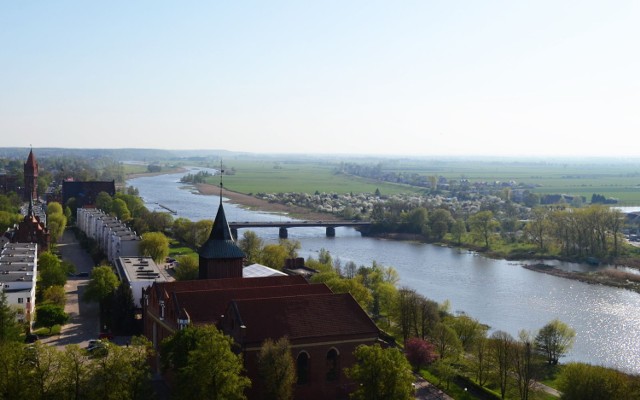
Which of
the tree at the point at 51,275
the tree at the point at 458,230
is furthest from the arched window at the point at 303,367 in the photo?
the tree at the point at 458,230

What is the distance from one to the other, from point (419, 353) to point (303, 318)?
7.36 meters

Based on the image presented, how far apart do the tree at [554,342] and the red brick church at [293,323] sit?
11.3 m

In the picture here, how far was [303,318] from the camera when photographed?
24.9 meters

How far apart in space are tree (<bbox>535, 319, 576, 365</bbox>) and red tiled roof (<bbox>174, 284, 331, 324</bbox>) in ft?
39.4

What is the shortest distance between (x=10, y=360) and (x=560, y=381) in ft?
57.1

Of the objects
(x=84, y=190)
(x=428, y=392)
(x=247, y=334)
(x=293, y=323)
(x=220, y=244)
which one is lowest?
(x=428, y=392)

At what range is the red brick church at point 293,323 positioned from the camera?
2411cm

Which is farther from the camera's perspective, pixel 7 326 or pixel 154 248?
pixel 154 248

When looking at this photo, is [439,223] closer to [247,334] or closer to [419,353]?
[419,353]

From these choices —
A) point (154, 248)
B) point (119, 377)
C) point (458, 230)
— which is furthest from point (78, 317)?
point (458, 230)

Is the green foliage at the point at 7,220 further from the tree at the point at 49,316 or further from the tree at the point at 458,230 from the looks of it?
the tree at the point at 458,230

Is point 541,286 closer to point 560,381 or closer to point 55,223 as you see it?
point 560,381

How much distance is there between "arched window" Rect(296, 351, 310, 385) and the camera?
80.2 ft

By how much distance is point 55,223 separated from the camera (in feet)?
213
